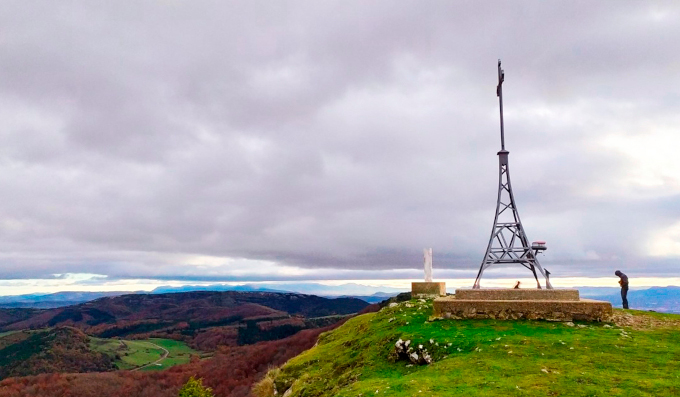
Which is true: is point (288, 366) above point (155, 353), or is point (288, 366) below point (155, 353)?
above

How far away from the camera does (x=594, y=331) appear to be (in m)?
18.0

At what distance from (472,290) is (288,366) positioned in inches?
504

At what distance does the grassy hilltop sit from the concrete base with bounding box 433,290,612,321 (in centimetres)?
63

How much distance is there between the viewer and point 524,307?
67.2 feet

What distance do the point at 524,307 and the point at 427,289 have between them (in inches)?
418

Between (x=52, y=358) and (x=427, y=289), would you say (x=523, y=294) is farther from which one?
(x=52, y=358)

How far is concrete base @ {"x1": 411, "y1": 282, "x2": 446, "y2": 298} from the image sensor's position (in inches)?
Answer: 1198

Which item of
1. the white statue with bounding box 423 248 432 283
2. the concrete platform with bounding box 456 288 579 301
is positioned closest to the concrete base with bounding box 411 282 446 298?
the white statue with bounding box 423 248 432 283

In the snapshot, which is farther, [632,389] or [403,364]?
[403,364]

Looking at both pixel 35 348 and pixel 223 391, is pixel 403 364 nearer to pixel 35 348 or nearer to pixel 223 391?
pixel 223 391

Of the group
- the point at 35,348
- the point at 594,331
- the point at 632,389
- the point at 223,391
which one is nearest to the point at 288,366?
the point at 594,331

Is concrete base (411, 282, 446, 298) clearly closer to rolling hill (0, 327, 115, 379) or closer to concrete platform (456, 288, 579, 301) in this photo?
concrete platform (456, 288, 579, 301)

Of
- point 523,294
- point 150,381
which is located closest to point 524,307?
point 523,294

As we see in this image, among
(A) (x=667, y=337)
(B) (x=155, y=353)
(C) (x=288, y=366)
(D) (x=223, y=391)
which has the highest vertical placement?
(A) (x=667, y=337)
